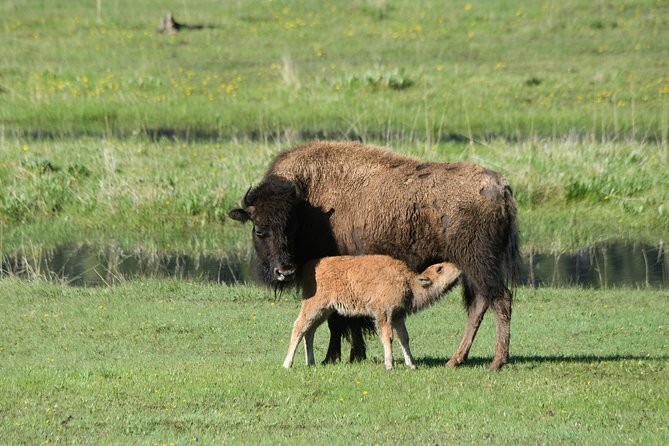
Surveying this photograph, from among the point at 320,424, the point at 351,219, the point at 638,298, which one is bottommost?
the point at 638,298

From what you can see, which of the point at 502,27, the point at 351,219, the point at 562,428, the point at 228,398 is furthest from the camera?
the point at 502,27

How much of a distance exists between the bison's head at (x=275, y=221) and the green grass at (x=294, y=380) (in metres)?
0.93

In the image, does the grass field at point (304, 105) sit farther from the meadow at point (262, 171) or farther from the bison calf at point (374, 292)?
the bison calf at point (374, 292)

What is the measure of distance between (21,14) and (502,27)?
16.2m

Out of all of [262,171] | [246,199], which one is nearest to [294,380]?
[246,199]

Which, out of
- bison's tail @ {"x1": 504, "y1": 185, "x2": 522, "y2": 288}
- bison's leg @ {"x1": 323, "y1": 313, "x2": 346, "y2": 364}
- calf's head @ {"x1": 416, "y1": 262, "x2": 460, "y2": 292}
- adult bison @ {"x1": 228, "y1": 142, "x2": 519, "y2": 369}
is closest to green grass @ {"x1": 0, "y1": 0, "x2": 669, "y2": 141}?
adult bison @ {"x1": 228, "y1": 142, "x2": 519, "y2": 369}

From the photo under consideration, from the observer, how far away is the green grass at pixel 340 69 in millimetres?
28750

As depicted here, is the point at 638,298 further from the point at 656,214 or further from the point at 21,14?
the point at 21,14

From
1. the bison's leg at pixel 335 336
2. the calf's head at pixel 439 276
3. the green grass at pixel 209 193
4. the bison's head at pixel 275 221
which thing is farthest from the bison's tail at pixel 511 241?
the green grass at pixel 209 193

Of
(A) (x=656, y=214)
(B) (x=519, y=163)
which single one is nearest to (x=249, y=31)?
(B) (x=519, y=163)

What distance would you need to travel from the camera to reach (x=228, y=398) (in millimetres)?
9453

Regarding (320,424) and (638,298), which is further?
(638,298)

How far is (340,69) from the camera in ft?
108

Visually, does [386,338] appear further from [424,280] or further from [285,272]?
[285,272]
